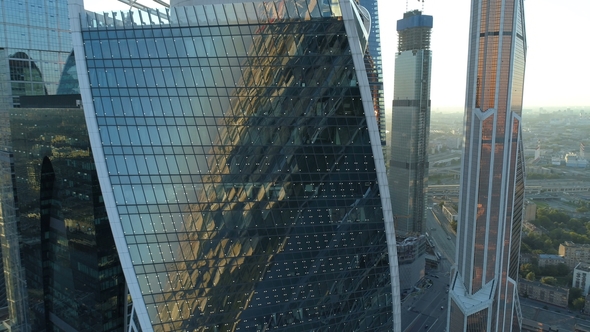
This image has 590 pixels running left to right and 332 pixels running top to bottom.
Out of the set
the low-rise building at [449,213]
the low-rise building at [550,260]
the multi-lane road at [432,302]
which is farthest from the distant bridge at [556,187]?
the low-rise building at [550,260]

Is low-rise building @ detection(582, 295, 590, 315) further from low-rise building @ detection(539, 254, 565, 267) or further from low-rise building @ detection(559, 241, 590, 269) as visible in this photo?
low-rise building @ detection(559, 241, 590, 269)

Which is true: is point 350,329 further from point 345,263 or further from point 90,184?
point 90,184

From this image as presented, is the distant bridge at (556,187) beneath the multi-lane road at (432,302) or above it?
above

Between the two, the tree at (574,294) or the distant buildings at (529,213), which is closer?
the tree at (574,294)

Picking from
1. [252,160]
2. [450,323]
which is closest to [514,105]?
[450,323]

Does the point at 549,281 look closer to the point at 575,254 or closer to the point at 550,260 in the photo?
the point at 550,260

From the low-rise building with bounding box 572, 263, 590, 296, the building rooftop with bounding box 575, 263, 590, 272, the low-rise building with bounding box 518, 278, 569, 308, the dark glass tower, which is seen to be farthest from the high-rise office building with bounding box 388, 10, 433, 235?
the dark glass tower

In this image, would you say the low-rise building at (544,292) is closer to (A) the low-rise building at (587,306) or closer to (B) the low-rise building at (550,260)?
(A) the low-rise building at (587,306)
